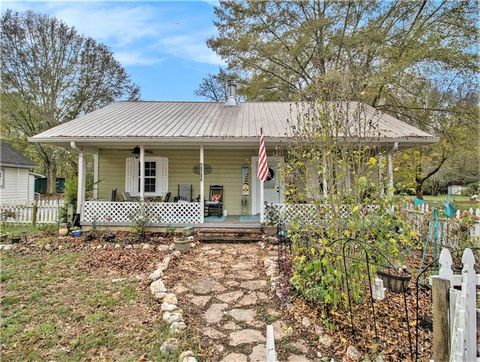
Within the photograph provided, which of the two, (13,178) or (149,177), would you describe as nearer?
(149,177)

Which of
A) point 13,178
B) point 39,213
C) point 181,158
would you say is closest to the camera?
point 39,213

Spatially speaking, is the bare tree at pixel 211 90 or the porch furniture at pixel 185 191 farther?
the bare tree at pixel 211 90

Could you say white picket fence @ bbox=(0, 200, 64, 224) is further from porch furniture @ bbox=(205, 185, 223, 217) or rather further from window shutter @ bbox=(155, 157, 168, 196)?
porch furniture @ bbox=(205, 185, 223, 217)

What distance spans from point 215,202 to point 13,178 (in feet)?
50.6

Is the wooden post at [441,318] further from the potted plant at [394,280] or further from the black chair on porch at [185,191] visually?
the black chair on porch at [185,191]

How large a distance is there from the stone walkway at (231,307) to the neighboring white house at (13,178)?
51.4 feet

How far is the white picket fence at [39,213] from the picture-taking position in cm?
933

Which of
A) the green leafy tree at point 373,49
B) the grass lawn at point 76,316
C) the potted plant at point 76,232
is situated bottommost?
the grass lawn at point 76,316

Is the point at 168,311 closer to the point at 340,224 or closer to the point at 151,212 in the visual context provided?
the point at 340,224

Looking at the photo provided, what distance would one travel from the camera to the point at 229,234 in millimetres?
7809

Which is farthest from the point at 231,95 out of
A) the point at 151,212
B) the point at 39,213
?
the point at 39,213

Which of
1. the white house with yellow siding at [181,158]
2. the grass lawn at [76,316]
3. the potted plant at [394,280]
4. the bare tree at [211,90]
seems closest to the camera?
the grass lawn at [76,316]

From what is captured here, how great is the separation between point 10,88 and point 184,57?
11613 mm

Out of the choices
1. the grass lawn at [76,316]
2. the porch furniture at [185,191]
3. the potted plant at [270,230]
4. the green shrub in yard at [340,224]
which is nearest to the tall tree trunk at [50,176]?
the porch furniture at [185,191]
